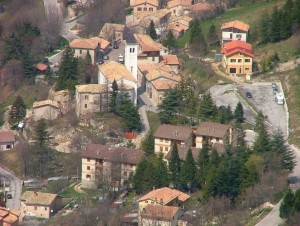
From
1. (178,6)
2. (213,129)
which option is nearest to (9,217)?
(213,129)

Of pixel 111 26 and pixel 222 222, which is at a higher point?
pixel 111 26

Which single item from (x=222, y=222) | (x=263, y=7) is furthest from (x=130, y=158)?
(x=263, y=7)

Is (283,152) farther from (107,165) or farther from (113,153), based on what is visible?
(107,165)

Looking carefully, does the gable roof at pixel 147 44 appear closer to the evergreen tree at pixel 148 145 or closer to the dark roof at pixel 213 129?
the evergreen tree at pixel 148 145

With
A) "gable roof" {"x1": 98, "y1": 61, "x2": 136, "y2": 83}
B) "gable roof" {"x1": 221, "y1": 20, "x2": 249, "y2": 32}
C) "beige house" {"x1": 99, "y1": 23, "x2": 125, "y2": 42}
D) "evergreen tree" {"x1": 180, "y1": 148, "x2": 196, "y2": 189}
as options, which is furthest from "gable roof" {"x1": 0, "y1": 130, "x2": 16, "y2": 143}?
"gable roof" {"x1": 221, "y1": 20, "x2": 249, "y2": 32}

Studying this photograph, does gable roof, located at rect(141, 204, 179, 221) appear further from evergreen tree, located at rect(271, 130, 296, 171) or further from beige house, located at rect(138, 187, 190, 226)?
evergreen tree, located at rect(271, 130, 296, 171)

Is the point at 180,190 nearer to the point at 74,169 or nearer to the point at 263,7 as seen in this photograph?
the point at 74,169
